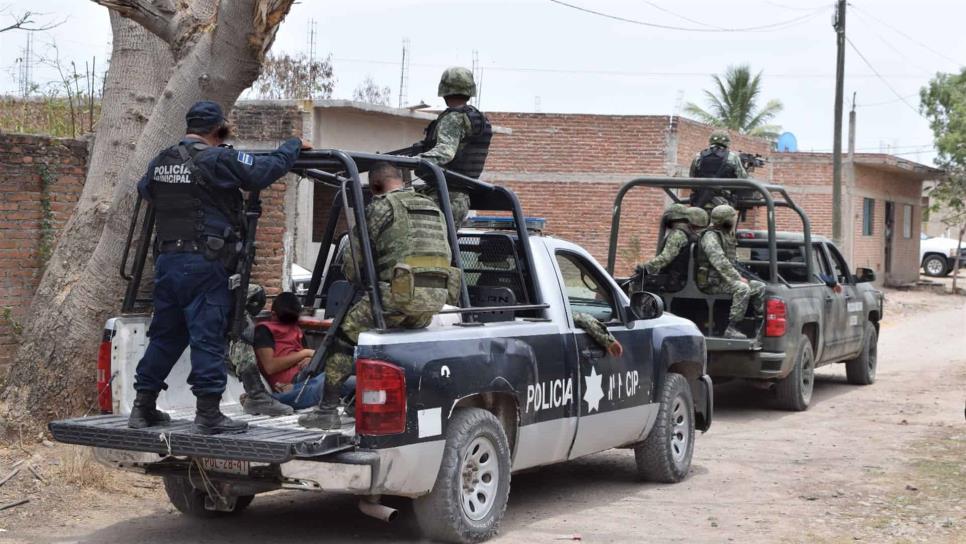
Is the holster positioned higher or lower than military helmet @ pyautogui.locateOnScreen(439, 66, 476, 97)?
lower

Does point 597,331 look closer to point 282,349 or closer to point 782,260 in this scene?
point 282,349

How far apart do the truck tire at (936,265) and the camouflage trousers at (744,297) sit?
36893 mm

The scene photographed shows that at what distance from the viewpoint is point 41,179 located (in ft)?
33.8

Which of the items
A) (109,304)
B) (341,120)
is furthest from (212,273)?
(341,120)

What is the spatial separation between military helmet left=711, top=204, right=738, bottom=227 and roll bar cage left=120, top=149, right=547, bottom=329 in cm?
453

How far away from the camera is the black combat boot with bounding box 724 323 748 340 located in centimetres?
1150

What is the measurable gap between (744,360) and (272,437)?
21.9 ft

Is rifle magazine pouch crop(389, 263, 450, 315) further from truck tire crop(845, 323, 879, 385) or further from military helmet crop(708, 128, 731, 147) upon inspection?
truck tire crop(845, 323, 879, 385)

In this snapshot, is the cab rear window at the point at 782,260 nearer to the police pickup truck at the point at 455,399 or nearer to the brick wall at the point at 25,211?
the police pickup truck at the point at 455,399

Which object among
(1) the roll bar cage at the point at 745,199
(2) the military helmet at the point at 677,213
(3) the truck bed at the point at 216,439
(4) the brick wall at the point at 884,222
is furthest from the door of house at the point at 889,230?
(3) the truck bed at the point at 216,439

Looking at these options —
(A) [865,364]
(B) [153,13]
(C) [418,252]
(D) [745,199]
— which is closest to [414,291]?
(C) [418,252]

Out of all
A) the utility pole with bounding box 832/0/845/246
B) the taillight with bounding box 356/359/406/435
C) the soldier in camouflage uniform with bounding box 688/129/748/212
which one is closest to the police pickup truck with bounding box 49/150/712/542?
the taillight with bounding box 356/359/406/435

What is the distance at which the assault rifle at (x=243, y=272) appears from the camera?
6304 millimetres

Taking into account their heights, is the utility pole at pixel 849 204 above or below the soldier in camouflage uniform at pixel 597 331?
above
